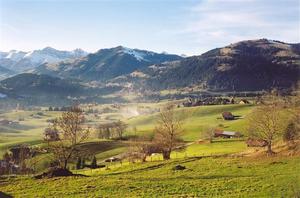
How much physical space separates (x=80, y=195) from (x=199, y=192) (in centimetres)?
1187

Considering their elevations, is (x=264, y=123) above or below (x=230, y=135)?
above

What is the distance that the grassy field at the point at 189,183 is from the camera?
136ft

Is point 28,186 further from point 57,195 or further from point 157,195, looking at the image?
point 157,195

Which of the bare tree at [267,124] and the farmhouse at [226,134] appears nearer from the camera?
the bare tree at [267,124]

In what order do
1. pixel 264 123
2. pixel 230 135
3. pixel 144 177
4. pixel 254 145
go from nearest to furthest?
pixel 144 177 < pixel 264 123 < pixel 254 145 < pixel 230 135

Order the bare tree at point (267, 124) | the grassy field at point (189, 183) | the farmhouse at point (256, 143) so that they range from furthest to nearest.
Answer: the farmhouse at point (256, 143)
the bare tree at point (267, 124)
the grassy field at point (189, 183)

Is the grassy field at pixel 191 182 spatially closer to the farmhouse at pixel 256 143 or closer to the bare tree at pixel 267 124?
the bare tree at pixel 267 124

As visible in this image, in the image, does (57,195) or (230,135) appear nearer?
(57,195)

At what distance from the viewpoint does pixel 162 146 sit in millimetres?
92000

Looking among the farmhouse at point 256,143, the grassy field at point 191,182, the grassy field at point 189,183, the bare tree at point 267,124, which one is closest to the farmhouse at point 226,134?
the farmhouse at point 256,143

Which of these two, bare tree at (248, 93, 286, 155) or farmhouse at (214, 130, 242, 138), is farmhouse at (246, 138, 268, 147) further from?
farmhouse at (214, 130, 242, 138)

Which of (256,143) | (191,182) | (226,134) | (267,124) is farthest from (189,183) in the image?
(226,134)

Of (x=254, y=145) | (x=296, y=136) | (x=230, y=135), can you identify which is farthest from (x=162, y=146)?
(x=230, y=135)

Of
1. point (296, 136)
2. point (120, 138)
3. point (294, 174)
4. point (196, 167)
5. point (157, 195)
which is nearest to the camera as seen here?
point (157, 195)
